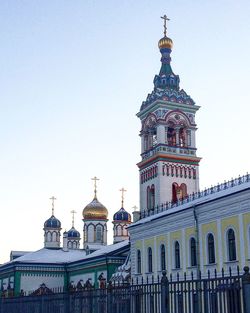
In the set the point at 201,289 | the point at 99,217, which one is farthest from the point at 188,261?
the point at 99,217

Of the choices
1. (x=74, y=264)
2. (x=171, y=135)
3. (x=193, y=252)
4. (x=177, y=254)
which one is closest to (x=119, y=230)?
(x=74, y=264)

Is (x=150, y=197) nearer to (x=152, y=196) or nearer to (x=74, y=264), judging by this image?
(x=152, y=196)

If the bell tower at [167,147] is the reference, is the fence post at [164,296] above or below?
below

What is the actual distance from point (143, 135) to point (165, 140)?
292cm

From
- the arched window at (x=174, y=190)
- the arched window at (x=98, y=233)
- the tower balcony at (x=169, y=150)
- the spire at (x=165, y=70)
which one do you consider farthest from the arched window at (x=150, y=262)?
the arched window at (x=98, y=233)

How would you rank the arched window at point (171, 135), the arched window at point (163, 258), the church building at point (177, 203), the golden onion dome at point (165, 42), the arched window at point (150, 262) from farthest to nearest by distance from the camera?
the golden onion dome at point (165, 42) < the arched window at point (171, 135) < the arched window at point (150, 262) < the arched window at point (163, 258) < the church building at point (177, 203)

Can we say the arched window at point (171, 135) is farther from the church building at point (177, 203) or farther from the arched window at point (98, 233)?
the arched window at point (98, 233)

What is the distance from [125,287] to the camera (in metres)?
11.7

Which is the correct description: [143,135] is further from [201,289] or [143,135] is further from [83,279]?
[201,289]

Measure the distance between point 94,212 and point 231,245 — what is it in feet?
117

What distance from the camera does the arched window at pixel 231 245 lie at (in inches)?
922

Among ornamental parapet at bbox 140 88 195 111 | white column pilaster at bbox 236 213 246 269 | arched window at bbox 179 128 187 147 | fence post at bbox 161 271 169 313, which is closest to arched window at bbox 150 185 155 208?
arched window at bbox 179 128 187 147

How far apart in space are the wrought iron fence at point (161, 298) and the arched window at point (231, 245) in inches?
434

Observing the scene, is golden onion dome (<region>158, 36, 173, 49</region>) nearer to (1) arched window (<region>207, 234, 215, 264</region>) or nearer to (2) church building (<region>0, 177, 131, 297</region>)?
(2) church building (<region>0, 177, 131, 297</region>)
